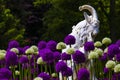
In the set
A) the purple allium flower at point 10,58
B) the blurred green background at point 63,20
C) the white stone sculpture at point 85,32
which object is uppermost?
the blurred green background at point 63,20

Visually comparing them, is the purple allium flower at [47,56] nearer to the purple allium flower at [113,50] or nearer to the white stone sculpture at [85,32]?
the purple allium flower at [113,50]

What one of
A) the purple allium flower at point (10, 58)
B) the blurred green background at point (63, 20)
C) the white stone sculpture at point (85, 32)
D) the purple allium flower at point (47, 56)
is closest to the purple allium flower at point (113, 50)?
the purple allium flower at point (47, 56)

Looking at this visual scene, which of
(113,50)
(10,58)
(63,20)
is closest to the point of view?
(10,58)

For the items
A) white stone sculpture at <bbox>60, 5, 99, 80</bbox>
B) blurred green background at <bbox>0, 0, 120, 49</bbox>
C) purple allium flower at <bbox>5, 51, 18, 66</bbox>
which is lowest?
purple allium flower at <bbox>5, 51, 18, 66</bbox>

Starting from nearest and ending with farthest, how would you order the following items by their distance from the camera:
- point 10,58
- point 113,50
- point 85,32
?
point 10,58, point 113,50, point 85,32

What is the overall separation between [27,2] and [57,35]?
15.9 feet

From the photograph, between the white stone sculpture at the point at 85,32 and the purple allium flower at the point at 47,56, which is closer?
the purple allium flower at the point at 47,56

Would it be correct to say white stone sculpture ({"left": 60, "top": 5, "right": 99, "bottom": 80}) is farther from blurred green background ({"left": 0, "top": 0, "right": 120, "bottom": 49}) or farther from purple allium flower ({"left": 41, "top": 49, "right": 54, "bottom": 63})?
blurred green background ({"left": 0, "top": 0, "right": 120, "bottom": 49})

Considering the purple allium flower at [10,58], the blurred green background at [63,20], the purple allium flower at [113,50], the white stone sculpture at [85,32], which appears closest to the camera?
the purple allium flower at [10,58]

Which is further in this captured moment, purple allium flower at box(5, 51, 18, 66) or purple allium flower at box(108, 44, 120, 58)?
purple allium flower at box(108, 44, 120, 58)

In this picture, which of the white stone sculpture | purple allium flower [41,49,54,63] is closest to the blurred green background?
the white stone sculpture

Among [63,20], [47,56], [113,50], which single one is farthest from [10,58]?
[63,20]

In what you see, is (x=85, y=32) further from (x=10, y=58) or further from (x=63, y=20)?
(x=63, y=20)

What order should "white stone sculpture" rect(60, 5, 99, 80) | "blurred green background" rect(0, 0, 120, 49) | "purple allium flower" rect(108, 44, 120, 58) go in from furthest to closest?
"blurred green background" rect(0, 0, 120, 49) → "white stone sculpture" rect(60, 5, 99, 80) → "purple allium flower" rect(108, 44, 120, 58)
